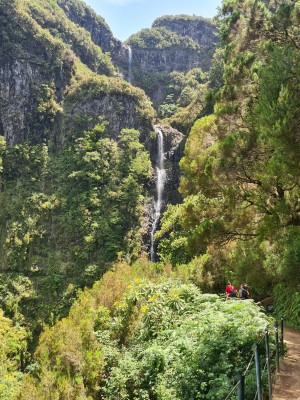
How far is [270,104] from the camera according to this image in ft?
22.2

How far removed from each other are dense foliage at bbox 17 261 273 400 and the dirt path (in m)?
0.66

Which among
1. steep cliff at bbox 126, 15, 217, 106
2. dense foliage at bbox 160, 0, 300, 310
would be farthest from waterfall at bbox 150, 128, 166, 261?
steep cliff at bbox 126, 15, 217, 106

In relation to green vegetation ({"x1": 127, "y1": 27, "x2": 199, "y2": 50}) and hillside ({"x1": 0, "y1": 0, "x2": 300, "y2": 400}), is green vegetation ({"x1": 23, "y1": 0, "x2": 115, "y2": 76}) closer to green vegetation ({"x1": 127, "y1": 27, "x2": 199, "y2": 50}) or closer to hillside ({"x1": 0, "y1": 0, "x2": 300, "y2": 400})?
hillside ({"x1": 0, "y1": 0, "x2": 300, "y2": 400})

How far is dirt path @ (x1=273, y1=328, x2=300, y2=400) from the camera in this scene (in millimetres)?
5230

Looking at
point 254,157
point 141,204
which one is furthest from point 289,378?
point 141,204

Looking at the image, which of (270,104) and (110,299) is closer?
(270,104)

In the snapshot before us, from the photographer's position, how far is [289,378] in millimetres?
5773

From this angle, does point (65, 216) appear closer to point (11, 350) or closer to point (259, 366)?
point (11, 350)

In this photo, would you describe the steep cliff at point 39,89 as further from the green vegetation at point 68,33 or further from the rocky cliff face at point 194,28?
the rocky cliff face at point 194,28

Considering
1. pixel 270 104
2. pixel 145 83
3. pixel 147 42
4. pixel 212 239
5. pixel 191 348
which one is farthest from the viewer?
pixel 147 42

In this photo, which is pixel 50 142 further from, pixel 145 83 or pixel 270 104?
pixel 270 104

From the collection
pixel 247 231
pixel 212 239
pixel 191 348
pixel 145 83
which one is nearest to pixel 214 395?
pixel 191 348

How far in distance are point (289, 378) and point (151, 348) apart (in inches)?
94.4

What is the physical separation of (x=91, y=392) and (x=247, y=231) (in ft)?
17.6
